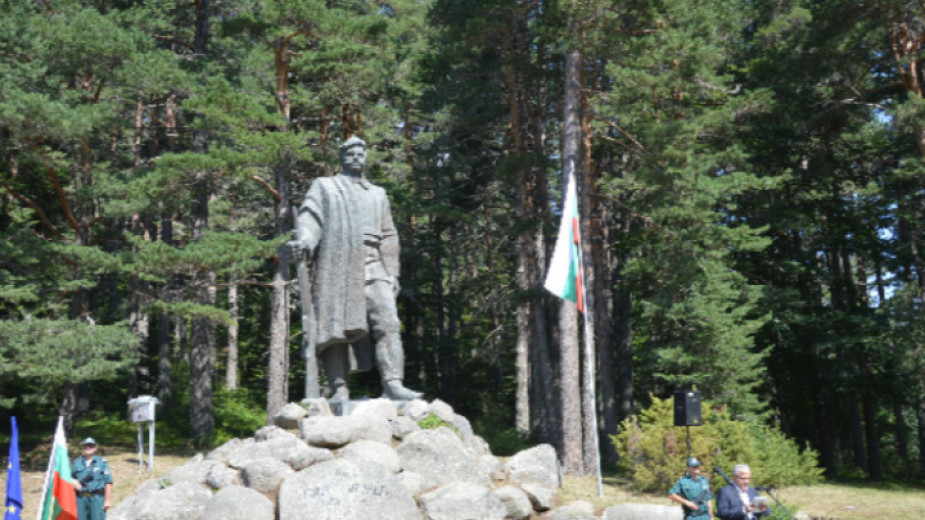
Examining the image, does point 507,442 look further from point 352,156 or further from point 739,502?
point 739,502

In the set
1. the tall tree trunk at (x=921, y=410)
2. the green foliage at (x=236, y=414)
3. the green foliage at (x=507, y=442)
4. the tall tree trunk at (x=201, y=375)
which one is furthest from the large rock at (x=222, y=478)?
the tall tree trunk at (x=921, y=410)

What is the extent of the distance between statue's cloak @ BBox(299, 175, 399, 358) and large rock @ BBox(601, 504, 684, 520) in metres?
3.19

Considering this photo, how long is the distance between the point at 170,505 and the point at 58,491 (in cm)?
122

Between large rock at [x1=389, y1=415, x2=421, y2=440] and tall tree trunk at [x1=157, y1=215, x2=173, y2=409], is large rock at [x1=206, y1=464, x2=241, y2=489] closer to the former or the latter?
large rock at [x1=389, y1=415, x2=421, y2=440]

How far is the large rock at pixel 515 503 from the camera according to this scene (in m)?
7.66

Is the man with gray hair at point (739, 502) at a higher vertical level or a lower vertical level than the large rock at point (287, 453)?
lower

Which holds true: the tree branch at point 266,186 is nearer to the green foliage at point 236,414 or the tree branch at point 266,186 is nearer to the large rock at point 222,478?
the green foliage at point 236,414

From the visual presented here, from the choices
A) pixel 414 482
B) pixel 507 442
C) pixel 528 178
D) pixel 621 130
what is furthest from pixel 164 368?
pixel 414 482

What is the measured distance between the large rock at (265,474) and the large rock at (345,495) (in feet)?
0.67

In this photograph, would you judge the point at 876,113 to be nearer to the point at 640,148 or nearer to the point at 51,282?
the point at 640,148

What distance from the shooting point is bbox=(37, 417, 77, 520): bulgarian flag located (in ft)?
25.1

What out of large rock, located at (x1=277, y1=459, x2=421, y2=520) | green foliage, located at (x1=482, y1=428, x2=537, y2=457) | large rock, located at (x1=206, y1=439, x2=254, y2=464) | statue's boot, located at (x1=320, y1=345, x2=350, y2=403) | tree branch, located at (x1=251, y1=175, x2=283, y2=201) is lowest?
green foliage, located at (x1=482, y1=428, x2=537, y2=457)

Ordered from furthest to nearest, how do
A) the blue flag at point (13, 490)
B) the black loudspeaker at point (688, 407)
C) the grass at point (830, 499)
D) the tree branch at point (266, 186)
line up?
1. the tree branch at point (266, 186)
2. the grass at point (830, 499)
3. the black loudspeaker at point (688, 407)
4. the blue flag at point (13, 490)

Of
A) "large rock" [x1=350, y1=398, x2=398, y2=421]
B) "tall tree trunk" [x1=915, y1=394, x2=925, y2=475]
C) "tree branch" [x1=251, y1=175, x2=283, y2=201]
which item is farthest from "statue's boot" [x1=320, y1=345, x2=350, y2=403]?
"tall tree trunk" [x1=915, y1=394, x2=925, y2=475]
